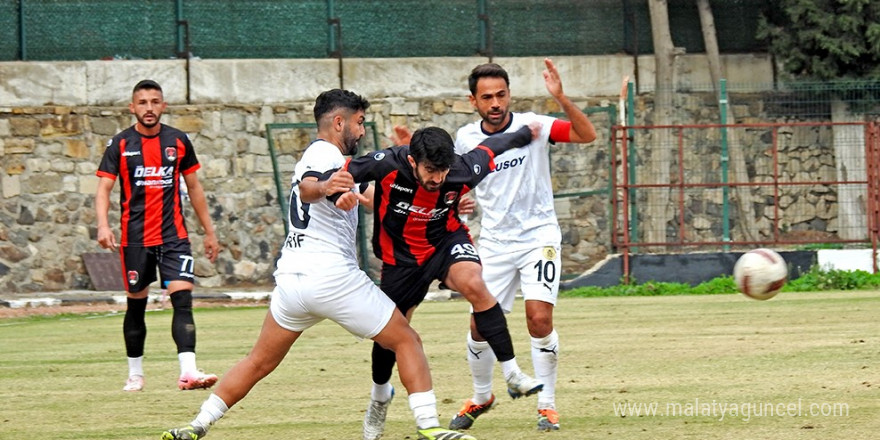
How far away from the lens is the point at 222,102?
22.5 metres

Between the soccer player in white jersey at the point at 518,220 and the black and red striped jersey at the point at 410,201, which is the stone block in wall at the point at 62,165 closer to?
the soccer player in white jersey at the point at 518,220

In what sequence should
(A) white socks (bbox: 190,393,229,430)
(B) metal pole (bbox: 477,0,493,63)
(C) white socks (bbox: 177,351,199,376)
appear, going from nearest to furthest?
(A) white socks (bbox: 190,393,229,430) < (C) white socks (bbox: 177,351,199,376) < (B) metal pole (bbox: 477,0,493,63)

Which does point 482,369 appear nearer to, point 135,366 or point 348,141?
point 348,141

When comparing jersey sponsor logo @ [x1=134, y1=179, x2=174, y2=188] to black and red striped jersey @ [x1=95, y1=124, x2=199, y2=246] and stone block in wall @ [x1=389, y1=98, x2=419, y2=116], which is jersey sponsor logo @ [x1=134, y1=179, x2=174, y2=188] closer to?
black and red striped jersey @ [x1=95, y1=124, x2=199, y2=246]

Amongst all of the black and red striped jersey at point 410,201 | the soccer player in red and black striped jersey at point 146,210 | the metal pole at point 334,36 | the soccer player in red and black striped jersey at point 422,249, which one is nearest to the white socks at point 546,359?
the soccer player in red and black striped jersey at point 422,249

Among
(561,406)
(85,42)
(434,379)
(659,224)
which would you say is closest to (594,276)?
(659,224)

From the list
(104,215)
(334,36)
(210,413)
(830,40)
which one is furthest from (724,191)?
(210,413)

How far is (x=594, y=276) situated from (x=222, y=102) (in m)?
6.50

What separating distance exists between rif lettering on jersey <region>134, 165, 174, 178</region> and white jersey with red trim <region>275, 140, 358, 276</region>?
352 centimetres

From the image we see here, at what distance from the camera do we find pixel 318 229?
7.24 meters

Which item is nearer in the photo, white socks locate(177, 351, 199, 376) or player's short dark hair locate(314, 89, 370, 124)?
player's short dark hair locate(314, 89, 370, 124)

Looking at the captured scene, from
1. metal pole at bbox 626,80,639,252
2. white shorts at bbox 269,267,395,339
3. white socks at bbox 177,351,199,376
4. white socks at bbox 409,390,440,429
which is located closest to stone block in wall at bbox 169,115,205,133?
metal pole at bbox 626,80,639,252

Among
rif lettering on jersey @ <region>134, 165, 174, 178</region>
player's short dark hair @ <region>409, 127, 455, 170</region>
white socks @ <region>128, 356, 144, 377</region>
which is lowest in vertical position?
white socks @ <region>128, 356, 144, 377</region>

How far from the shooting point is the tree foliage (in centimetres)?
2322
